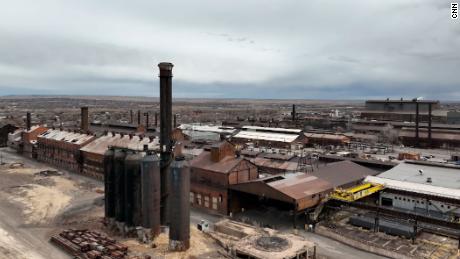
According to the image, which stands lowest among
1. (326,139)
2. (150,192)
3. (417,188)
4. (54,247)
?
(54,247)

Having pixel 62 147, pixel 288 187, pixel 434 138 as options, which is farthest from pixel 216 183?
pixel 434 138

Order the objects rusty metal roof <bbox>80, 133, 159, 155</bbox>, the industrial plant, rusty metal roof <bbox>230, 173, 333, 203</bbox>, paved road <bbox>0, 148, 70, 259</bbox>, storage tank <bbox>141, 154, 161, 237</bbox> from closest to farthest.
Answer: paved road <bbox>0, 148, 70, 259</bbox>, the industrial plant, storage tank <bbox>141, 154, 161, 237</bbox>, rusty metal roof <bbox>230, 173, 333, 203</bbox>, rusty metal roof <bbox>80, 133, 159, 155</bbox>

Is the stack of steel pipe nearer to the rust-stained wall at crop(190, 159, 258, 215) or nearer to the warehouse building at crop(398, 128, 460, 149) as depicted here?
the rust-stained wall at crop(190, 159, 258, 215)

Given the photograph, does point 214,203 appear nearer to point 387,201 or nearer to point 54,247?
point 54,247

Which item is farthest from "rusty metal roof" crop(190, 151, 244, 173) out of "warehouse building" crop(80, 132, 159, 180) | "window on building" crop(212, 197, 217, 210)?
"warehouse building" crop(80, 132, 159, 180)

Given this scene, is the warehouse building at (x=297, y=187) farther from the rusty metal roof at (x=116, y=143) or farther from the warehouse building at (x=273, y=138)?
the warehouse building at (x=273, y=138)

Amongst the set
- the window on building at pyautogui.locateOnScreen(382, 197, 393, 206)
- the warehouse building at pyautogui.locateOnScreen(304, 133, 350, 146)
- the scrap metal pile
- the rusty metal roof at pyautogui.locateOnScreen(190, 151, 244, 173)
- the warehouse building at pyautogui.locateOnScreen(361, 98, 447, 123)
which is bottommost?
the scrap metal pile
